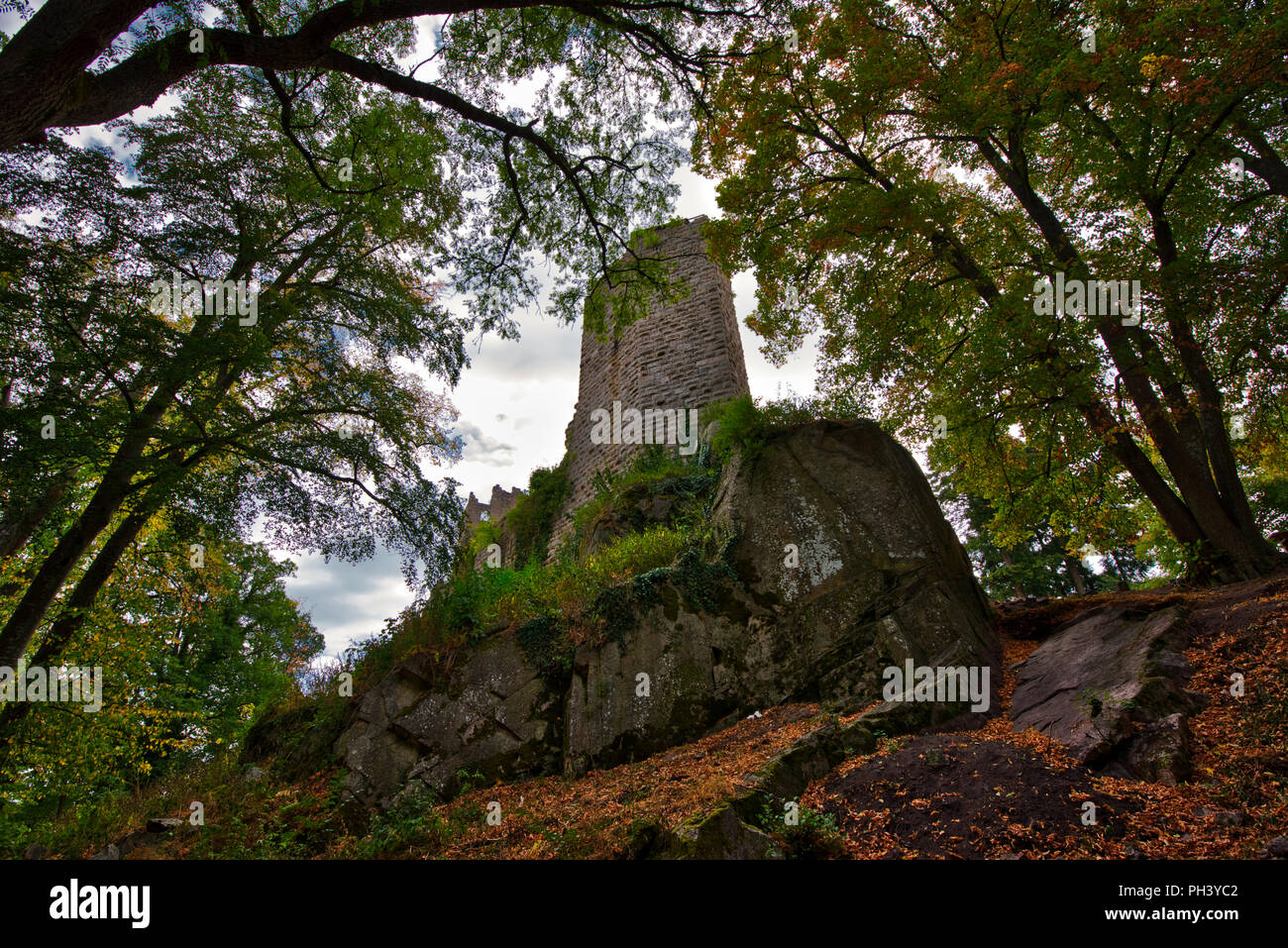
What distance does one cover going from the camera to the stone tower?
12.8 m

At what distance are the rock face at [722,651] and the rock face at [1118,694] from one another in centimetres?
63

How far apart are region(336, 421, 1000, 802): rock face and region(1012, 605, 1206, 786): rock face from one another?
0.63 m

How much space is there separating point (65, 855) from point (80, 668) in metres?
5.37

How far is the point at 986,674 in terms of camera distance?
541cm

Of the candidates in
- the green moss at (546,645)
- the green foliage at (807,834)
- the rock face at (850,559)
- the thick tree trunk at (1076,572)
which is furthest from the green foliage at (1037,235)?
the thick tree trunk at (1076,572)

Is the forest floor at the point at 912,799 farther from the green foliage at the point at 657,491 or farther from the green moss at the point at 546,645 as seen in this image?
the green foliage at the point at 657,491

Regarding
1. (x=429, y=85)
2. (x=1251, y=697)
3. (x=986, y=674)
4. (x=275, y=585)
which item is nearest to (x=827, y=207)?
(x=429, y=85)

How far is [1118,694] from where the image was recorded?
13.3 feet

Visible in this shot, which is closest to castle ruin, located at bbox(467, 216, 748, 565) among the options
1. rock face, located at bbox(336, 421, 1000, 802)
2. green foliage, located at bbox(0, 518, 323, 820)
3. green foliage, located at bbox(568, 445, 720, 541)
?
green foliage, located at bbox(568, 445, 720, 541)

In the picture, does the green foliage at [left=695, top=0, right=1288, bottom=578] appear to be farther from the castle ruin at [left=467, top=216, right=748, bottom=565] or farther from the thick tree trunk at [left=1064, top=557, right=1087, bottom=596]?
the thick tree trunk at [left=1064, top=557, right=1087, bottom=596]

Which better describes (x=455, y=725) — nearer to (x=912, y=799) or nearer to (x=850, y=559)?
(x=912, y=799)

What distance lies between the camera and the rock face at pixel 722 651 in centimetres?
578

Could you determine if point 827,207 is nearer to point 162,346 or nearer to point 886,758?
point 886,758
